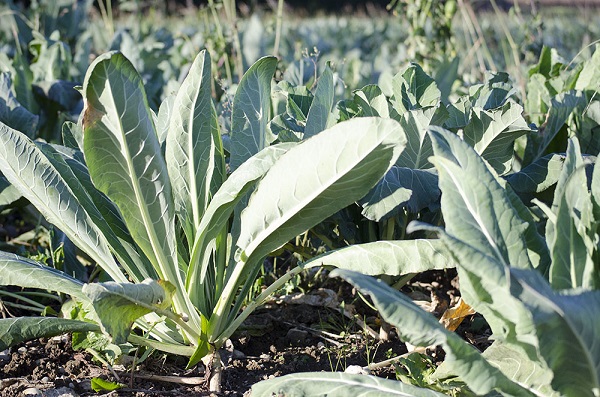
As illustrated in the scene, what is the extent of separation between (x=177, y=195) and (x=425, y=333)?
105 centimetres

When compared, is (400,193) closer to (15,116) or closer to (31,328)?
(31,328)

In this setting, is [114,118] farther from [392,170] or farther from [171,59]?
[171,59]

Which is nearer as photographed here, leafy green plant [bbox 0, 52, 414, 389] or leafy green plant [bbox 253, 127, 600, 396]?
leafy green plant [bbox 253, 127, 600, 396]

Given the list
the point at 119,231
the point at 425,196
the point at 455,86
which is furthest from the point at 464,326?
the point at 455,86

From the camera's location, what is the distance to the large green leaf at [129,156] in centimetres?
176

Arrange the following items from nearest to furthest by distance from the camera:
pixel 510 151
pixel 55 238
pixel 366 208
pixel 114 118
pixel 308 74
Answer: pixel 114 118, pixel 366 208, pixel 510 151, pixel 55 238, pixel 308 74

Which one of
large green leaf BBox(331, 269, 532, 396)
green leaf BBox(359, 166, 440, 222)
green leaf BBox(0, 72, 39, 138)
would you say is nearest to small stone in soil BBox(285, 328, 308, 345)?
green leaf BBox(359, 166, 440, 222)

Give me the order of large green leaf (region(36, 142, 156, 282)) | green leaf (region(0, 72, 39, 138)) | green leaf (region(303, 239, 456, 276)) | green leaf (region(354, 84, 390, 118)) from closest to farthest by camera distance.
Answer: green leaf (region(303, 239, 456, 276))
large green leaf (region(36, 142, 156, 282))
green leaf (region(354, 84, 390, 118))
green leaf (region(0, 72, 39, 138))

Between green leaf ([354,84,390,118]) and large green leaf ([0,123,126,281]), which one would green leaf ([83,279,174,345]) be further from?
green leaf ([354,84,390,118])

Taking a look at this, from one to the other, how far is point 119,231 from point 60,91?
6.43ft

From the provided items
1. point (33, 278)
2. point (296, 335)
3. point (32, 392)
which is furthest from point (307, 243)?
point (32, 392)

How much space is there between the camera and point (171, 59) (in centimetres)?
536

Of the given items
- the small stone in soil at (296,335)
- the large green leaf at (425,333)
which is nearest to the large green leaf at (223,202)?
the small stone in soil at (296,335)

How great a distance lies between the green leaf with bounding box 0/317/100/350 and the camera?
6.02 feet
